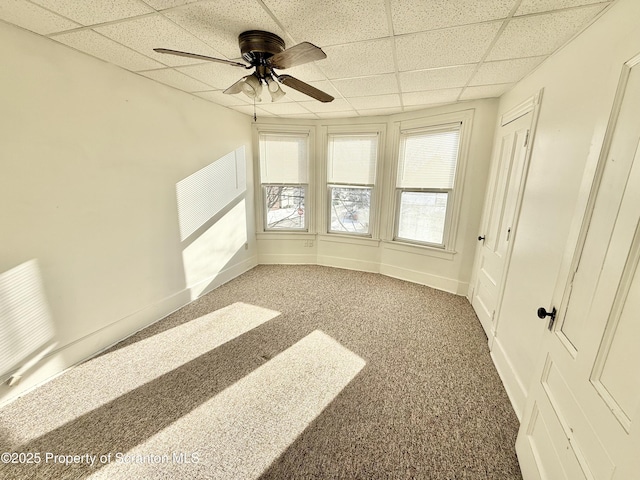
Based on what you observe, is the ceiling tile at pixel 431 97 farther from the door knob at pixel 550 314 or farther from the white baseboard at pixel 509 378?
the white baseboard at pixel 509 378

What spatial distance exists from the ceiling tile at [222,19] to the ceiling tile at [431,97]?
5.59 ft

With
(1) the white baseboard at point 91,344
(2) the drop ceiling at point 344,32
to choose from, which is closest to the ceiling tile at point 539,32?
(2) the drop ceiling at point 344,32

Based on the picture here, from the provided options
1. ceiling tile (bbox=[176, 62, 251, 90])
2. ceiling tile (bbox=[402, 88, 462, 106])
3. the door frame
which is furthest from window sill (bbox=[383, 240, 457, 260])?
ceiling tile (bbox=[176, 62, 251, 90])

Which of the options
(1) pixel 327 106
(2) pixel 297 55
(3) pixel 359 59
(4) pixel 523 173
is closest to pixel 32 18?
(2) pixel 297 55

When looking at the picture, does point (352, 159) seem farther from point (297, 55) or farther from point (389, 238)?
point (297, 55)

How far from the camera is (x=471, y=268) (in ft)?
10.5

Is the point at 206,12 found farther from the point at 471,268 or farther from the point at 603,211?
the point at 471,268

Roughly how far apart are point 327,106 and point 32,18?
249 cm

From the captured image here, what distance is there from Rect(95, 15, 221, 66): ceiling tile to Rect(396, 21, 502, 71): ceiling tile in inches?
54.6

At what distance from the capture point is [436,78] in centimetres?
225

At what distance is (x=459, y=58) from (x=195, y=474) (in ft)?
10.2

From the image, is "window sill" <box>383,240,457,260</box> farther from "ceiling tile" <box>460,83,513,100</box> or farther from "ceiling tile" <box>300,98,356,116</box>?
"ceiling tile" <box>300,98,356,116</box>

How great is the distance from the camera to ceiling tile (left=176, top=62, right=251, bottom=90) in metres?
2.07

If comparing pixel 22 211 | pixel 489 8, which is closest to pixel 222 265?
pixel 22 211
